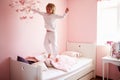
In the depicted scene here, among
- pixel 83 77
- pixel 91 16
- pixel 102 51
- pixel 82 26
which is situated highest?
pixel 91 16

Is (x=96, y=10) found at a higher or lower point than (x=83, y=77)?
higher

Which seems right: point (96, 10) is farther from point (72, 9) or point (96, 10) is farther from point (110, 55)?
point (110, 55)

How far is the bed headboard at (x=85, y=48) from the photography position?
3.89m

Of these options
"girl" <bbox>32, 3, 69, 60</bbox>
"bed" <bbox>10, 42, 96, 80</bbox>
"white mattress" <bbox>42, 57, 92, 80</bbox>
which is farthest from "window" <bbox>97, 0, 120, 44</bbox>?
"girl" <bbox>32, 3, 69, 60</bbox>

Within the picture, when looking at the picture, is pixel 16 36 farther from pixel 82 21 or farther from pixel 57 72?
pixel 82 21

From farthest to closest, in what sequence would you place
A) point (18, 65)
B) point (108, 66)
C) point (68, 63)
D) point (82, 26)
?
1. point (82, 26)
2. point (108, 66)
3. point (68, 63)
4. point (18, 65)

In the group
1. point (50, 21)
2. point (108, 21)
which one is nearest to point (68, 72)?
point (50, 21)

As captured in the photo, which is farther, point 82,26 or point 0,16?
point 82,26

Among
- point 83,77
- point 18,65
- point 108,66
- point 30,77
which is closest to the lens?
point 30,77

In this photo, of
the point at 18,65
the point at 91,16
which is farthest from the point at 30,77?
the point at 91,16

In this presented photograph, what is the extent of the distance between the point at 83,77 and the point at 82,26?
1439 mm

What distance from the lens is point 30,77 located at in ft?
7.96

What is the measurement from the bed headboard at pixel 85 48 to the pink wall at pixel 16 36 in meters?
1.03

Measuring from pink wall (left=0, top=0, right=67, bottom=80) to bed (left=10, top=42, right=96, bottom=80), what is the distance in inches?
6.6
